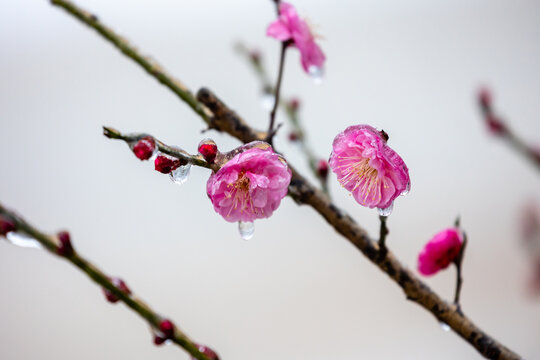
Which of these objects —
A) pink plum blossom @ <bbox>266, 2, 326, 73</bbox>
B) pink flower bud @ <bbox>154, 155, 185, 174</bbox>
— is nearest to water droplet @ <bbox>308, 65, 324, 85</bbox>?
pink plum blossom @ <bbox>266, 2, 326, 73</bbox>

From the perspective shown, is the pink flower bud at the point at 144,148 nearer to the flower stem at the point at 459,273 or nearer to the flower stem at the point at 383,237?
the flower stem at the point at 383,237

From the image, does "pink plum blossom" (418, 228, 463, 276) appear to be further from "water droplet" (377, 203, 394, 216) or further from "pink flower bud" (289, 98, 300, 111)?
"pink flower bud" (289, 98, 300, 111)

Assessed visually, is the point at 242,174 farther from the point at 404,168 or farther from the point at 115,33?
the point at 115,33

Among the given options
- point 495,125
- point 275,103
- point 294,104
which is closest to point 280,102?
point 294,104

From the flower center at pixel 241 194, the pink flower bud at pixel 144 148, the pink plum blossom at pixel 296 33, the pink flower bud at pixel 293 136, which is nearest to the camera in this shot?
the pink flower bud at pixel 144 148

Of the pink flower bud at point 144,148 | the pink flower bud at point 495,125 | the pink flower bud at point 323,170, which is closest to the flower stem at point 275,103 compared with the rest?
the pink flower bud at point 323,170
